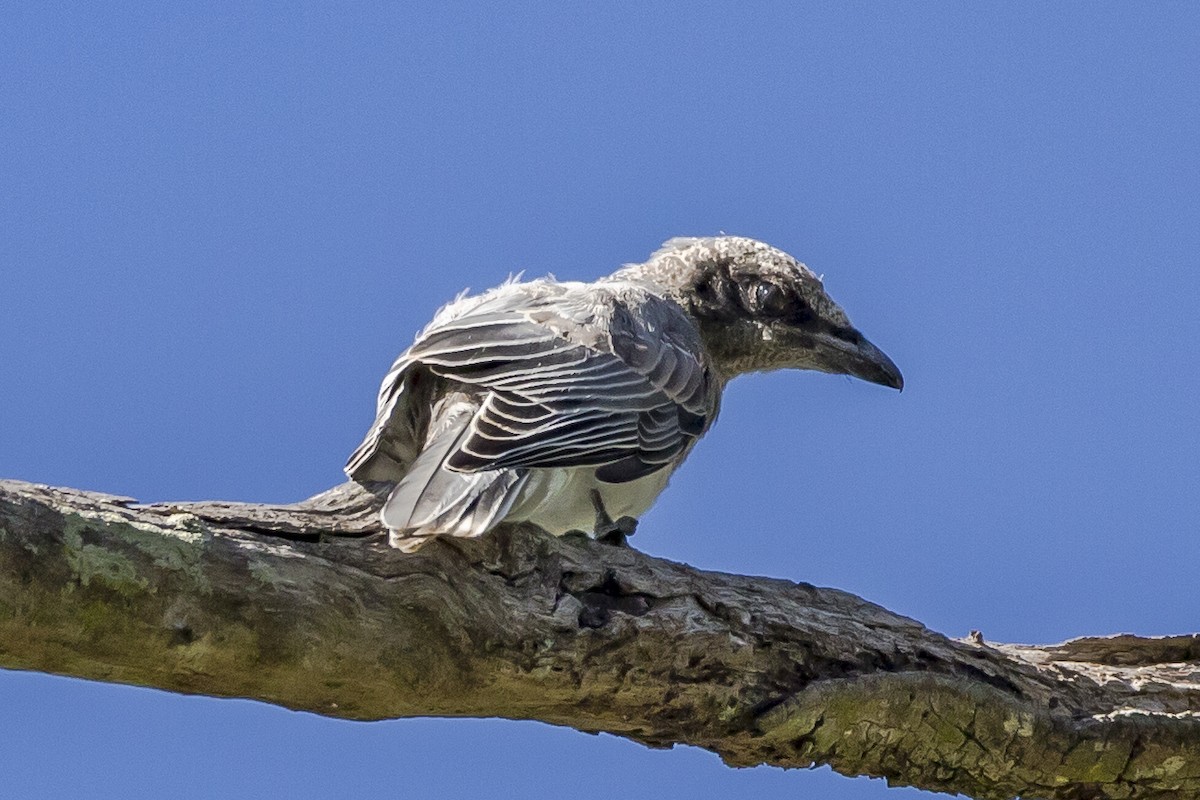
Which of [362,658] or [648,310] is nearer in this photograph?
[362,658]

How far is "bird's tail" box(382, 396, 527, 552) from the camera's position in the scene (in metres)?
3.81

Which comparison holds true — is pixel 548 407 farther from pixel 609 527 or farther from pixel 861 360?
pixel 861 360

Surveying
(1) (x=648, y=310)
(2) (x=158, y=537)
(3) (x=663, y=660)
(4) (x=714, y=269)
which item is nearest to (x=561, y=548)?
(3) (x=663, y=660)

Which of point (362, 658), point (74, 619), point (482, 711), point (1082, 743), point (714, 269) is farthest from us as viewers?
point (714, 269)

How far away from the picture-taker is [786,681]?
421 centimetres

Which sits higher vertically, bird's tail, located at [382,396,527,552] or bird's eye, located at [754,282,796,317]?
bird's eye, located at [754,282,796,317]

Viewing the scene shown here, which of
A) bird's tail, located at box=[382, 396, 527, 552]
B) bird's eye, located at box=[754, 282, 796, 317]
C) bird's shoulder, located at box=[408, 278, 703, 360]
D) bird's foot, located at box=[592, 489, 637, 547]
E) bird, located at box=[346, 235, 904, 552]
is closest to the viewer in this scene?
bird's tail, located at box=[382, 396, 527, 552]

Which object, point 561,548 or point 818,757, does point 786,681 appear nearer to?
point 818,757

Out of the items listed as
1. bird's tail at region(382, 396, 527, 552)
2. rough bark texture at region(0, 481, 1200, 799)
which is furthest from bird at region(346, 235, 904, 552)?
rough bark texture at region(0, 481, 1200, 799)

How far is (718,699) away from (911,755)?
64 cm

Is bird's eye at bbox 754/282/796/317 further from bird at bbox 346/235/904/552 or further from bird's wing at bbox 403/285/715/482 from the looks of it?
bird's wing at bbox 403/285/715/482

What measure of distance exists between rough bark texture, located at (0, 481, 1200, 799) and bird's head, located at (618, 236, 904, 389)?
1.86 metres

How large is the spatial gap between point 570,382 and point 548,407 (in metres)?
0.23

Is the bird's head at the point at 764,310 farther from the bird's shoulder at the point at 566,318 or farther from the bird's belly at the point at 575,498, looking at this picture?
the bird's belly at the point at 575,498
